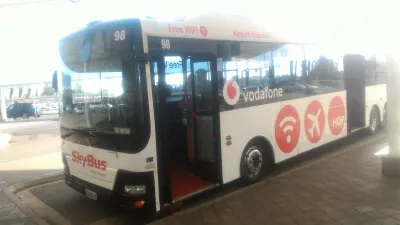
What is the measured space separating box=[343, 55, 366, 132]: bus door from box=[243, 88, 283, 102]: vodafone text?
10.1 feet

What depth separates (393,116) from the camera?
5.84m

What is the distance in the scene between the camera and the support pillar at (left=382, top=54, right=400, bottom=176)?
564 cm

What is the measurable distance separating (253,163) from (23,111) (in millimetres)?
35016

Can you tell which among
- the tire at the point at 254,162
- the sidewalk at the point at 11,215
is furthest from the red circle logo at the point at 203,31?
the sidewalk at the point at 11,215

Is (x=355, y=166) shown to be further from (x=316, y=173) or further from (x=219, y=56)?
(x=219, y=56)

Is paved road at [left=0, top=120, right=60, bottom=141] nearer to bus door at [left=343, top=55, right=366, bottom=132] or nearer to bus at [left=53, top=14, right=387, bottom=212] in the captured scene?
bus at [left=53, top=14, right=387, bottom=212]

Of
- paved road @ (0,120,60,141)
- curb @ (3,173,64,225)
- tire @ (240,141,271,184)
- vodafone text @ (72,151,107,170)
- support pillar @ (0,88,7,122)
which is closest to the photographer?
vodafone text @ (72,151,107,170)

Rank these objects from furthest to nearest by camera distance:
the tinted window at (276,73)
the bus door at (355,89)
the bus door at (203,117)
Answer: the bus door at (355,89), the tinted window at (276,73), the bus door at (203,117)

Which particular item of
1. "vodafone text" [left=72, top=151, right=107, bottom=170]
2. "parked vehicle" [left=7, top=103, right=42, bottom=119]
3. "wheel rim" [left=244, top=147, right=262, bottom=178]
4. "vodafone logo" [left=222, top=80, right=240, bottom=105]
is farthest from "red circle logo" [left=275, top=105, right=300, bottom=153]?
"parked vehicle" [left=7, top=103, right=42, bottom=119]

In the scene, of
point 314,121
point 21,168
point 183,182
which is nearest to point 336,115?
point 314,121

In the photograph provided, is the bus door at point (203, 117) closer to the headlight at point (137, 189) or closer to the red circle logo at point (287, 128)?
the headlight at point (137, 189)

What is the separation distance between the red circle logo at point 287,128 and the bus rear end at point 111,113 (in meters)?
2.98

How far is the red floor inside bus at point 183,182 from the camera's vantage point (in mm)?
5023

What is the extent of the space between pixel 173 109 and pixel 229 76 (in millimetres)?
1381
